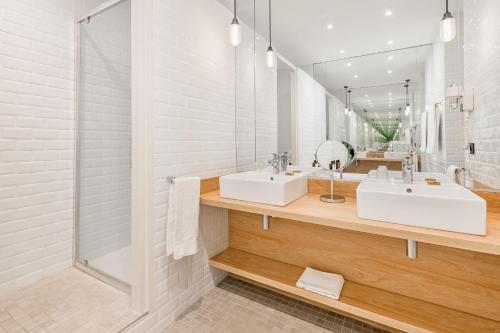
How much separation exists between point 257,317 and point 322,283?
532 millimetres

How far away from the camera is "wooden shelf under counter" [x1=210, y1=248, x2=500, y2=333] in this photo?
4.32 ft

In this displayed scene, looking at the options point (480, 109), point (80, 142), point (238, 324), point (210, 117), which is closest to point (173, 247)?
point (238, 324)

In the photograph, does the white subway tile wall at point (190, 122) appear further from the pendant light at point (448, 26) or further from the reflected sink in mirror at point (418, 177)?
the pendant light at point (448, 26)

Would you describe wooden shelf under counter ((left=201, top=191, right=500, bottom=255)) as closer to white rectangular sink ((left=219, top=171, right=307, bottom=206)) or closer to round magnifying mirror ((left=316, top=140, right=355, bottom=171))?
white rectangular sink ((left=219, top=171, right=307, bottom=206))

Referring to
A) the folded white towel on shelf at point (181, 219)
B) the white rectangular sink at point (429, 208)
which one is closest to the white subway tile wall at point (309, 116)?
the white rectangular sink at point (429, 208)

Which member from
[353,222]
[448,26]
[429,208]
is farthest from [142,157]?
[448,26]

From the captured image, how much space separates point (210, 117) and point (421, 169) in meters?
1.57

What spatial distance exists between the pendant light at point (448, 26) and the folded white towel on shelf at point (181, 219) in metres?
1.78

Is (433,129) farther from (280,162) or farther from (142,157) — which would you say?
(142,157)

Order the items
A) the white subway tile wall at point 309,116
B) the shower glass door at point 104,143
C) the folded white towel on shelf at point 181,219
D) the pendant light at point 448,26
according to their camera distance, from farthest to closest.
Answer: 1. the shower glass door at point 104,143
2. the white subway tile wall at point 309,116
3. the folded white towel on shelf at point 181,219
4. the pendant light at point 448,26

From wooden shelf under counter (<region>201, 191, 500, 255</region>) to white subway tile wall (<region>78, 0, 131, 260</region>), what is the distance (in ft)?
3.90

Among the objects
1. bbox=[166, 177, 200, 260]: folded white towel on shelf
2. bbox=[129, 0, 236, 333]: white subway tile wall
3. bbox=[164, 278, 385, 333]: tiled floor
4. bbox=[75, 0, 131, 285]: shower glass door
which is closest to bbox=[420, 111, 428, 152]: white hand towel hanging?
bbox=[164, 278, 385, 333]: tiled floor

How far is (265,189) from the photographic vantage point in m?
1.62

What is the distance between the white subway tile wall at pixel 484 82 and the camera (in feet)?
4.41
